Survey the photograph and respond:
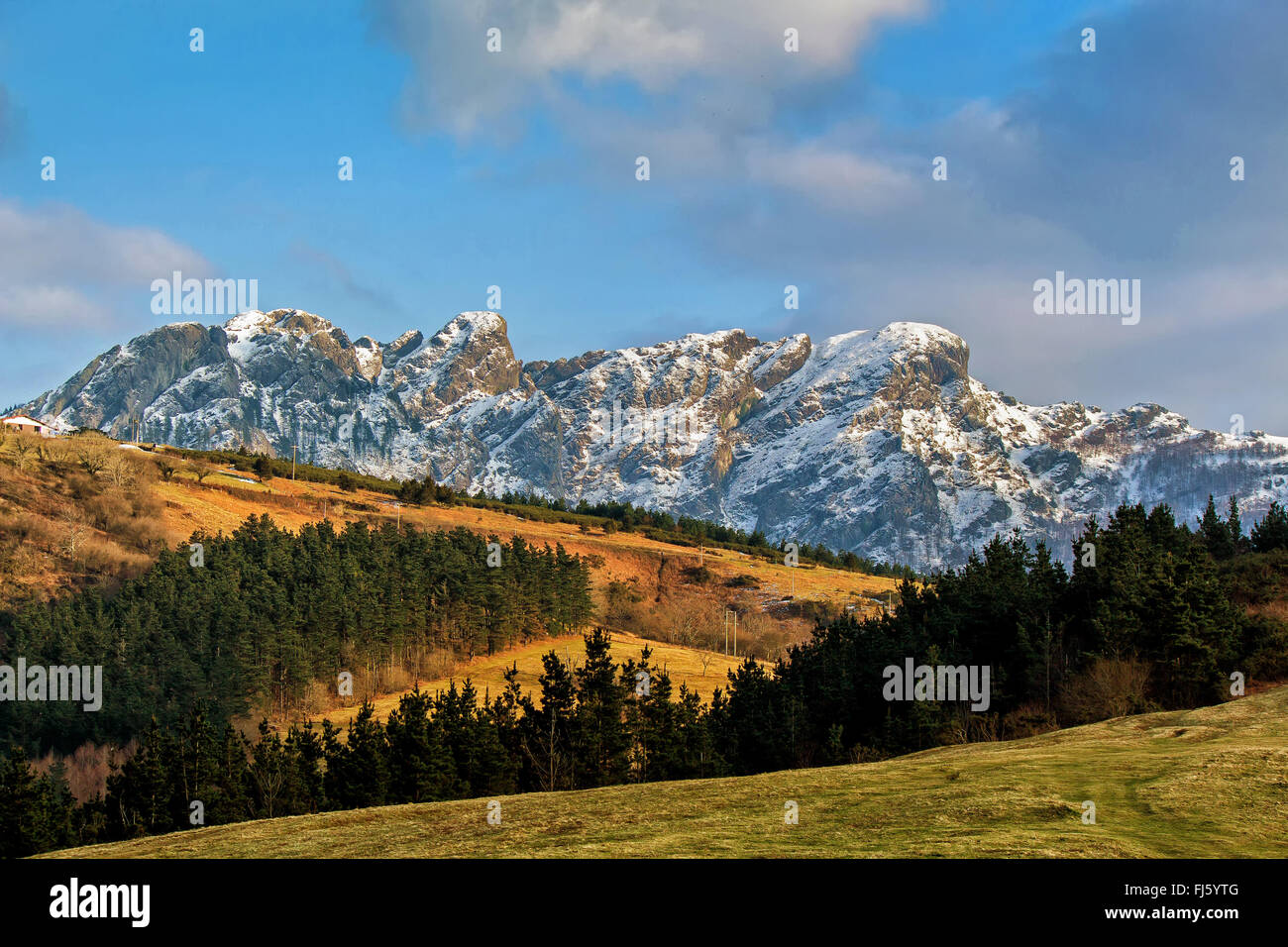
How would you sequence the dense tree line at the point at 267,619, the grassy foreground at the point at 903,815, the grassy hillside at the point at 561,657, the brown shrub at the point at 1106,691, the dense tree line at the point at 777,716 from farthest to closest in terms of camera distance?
1. the grassy hillside at the point at 561,657
2. the dense tree line at the point at 267,619
3. the dense tree line at the point at 777,716
4. the brown shrub at the point at 1106,691
5. the grassy foreground at the point at 903,815

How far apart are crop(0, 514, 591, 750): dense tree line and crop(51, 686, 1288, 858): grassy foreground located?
6721 centimetres

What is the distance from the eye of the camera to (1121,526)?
323 ft

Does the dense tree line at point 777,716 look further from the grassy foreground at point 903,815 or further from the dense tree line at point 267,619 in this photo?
the grassy foreground at point 903,815

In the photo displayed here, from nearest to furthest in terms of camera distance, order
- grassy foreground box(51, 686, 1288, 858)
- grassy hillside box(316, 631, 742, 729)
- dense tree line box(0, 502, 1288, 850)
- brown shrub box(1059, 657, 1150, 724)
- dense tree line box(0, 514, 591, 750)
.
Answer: grassy foreground box(51, 686, 1288, 858) → brown shrub box(1059, 657, 1150, 724) → dense tree line box(0, 502, 1288, 850) → dense tree line box(0, 514, 591, 750) → grassy hillside box(316, 631, 742, 729)

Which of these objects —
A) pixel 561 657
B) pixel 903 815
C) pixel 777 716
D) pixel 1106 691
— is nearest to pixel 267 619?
pixel 561 657

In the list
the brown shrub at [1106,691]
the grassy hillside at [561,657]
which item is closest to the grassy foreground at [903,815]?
the brown shrub at [1106,691]

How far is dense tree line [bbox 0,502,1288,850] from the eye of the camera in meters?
65.9

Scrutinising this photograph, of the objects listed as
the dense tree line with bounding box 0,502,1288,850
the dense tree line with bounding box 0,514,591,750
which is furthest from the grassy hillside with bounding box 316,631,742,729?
the dense tree line with bounding box 0,502,1288,850

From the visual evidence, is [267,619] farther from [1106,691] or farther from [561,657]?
[1106,691]

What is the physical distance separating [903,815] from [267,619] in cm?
10420

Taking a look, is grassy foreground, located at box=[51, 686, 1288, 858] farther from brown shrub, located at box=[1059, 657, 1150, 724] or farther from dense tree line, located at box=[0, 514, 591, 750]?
dense tree line, located at box=[0, 514, 591, 750]

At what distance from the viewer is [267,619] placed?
119562 mm

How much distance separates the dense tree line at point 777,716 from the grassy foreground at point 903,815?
2468 cm

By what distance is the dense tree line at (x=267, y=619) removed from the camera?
106 metres
